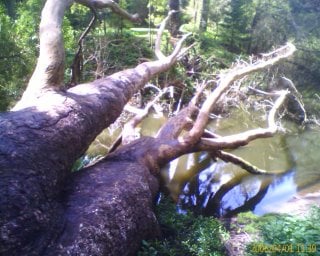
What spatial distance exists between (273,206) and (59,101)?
3918 mm

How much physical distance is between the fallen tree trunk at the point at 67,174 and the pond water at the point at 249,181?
1.35 m

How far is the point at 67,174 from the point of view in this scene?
311 centimetres

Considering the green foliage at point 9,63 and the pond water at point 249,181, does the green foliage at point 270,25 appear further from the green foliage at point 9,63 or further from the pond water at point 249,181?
the green foliage at point 9,63

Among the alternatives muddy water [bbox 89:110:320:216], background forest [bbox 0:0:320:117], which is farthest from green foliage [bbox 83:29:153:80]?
muddy water [bbox 89:110:320:216]

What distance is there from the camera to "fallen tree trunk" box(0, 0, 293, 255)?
2334 millimetres

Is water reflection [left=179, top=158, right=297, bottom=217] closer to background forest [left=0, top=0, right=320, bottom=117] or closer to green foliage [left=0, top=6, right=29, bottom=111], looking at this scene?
green foliage [left=0, top=6, right=29, bottom=111]

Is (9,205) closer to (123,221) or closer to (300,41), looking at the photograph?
(123,221)

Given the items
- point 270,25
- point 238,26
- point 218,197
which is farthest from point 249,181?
→ point 238,26

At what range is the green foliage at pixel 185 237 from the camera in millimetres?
3160

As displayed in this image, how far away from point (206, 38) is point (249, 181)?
8.57 meters

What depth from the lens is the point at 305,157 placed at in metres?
7.94

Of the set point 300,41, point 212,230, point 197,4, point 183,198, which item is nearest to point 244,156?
point 183,198

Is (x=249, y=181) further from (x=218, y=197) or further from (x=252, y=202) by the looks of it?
(x=218, y=197)
